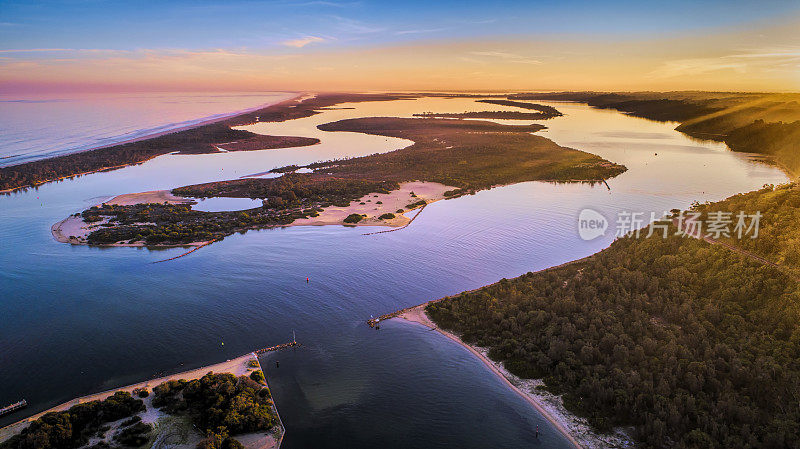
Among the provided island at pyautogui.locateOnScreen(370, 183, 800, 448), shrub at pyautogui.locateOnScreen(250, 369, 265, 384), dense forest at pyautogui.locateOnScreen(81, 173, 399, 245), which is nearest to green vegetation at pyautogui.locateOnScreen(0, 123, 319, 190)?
dense forest at pyautogui.locateOnScreen(81, 173, 399, 245)

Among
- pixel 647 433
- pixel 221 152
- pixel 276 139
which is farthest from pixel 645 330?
pixel 276 139

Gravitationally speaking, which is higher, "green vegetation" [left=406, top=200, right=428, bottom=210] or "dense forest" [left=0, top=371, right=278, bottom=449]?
"green vegetation" [left=406, top=200, right=428, bottom=210]

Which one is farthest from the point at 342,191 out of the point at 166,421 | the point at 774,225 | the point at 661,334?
the point at 774,225

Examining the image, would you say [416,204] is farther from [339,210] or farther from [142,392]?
[142,392]

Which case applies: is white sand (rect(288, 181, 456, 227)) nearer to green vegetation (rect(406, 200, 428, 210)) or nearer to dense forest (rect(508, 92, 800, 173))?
green vegetation (rect(406, 200, 428, 210))

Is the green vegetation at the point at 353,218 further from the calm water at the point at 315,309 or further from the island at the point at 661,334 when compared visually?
the island at the point at 661,334

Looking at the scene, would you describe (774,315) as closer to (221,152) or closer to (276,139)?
(221,152)
